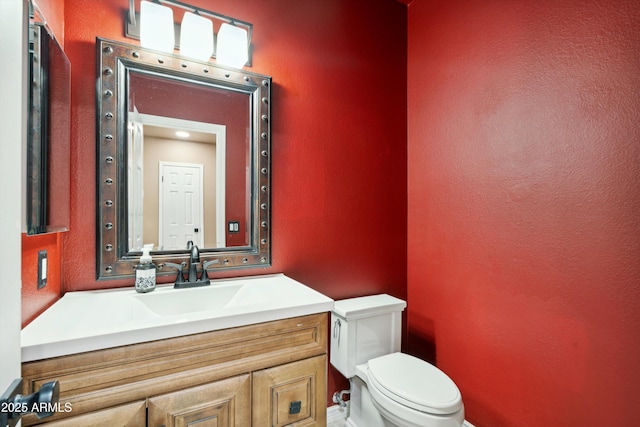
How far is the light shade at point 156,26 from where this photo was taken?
1.30 metres

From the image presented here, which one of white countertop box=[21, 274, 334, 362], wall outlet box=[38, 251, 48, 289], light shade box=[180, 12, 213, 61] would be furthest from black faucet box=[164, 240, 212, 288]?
light shade box=[180, 12, 213, 61]

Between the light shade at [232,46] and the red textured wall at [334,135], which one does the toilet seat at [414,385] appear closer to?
the red textured wall at [334,135]

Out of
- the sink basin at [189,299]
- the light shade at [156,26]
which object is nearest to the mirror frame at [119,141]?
the light shade at [156,26]

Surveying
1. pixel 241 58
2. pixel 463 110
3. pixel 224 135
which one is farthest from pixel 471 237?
pixel 241 58

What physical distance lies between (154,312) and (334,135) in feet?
4.32

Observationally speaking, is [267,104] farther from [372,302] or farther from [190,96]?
[372,302]

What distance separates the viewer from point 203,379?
3.11 feet

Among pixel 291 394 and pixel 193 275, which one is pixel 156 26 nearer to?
pixel 193 275

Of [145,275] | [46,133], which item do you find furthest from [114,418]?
[46,133]

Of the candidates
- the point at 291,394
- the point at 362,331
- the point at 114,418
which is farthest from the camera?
the point at 362,331

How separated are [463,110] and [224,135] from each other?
1.35 m

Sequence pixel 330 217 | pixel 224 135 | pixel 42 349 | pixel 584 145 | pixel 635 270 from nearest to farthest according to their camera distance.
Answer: pixel 42 349 < pixel 635 270 < pixel 584 145 < pixel 224 135 < pixel 330 217

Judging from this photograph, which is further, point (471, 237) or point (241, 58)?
point (471, 237)

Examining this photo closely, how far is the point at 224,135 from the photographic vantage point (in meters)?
1.53
